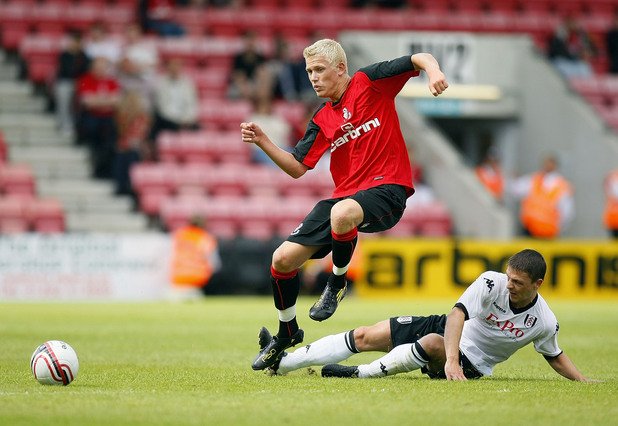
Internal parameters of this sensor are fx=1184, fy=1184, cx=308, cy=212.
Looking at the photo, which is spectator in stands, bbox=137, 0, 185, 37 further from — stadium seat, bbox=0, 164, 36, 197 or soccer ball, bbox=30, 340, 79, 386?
soccer ball, bbox=30, 340, 79, 386

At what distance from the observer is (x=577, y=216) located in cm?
2280

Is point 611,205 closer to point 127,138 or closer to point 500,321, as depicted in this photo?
point 127,138

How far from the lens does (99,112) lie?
20.4 meters

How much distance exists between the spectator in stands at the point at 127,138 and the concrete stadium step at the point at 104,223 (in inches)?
25.4

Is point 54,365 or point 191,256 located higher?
point 54,365

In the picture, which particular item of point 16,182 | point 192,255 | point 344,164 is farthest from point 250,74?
point 344,164

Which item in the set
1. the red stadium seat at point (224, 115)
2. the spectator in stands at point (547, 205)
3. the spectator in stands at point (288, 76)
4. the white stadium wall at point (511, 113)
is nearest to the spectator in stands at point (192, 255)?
the red stadium seat at point (224, 115)

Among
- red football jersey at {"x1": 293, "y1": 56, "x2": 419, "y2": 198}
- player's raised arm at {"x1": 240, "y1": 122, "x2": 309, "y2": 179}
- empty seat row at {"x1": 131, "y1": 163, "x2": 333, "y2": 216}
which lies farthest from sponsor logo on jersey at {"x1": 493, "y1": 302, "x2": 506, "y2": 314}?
empty seat row at {"x1": 131, "y1": 163, "x2": 333, "y2": 216}

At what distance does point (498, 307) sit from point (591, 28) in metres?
19.4

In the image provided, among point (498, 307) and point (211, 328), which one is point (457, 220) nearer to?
point (211, 328)

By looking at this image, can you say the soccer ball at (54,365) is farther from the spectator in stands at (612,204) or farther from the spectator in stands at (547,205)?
the spectator in stands at (612,204)

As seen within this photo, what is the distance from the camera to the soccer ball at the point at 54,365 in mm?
7371

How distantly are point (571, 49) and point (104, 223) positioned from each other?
10.6m

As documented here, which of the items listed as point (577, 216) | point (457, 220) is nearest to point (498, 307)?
point (457, 220)
